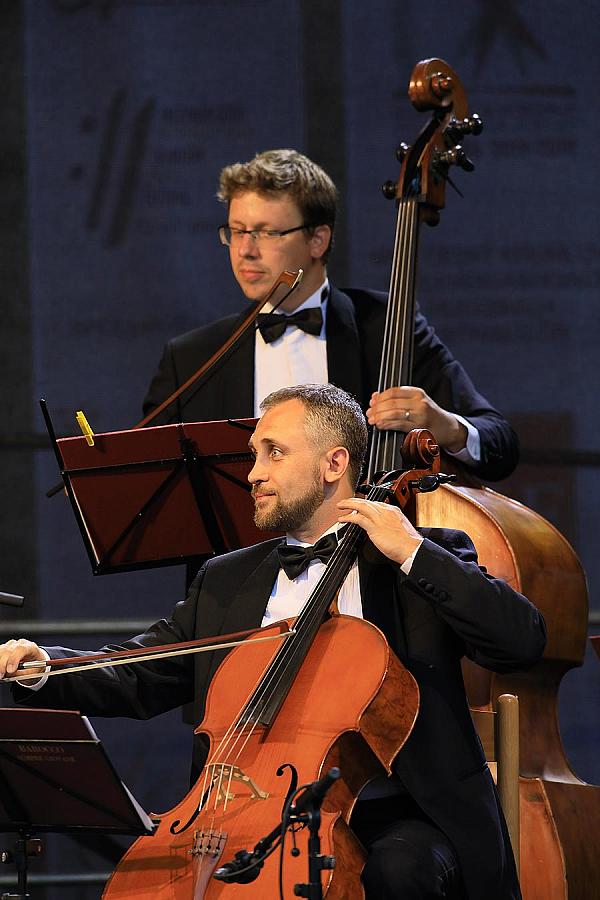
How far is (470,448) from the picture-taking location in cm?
285

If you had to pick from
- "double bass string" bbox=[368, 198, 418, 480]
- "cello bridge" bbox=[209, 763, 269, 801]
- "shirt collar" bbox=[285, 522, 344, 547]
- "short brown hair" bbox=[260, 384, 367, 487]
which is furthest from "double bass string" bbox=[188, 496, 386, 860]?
"double bass string" bbox=[368, 198, 418, 480]

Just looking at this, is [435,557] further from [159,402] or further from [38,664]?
[159,402]

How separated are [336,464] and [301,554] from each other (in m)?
0.18

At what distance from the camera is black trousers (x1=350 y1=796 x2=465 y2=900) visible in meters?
1.87

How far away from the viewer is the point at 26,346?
3.91m

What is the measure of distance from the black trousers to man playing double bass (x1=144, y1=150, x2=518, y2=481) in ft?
3.53

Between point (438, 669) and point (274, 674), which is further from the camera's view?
point (438, 669)

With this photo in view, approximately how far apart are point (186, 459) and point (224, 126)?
70.3 inches

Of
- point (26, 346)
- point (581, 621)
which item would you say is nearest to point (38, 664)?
point (581, 621)

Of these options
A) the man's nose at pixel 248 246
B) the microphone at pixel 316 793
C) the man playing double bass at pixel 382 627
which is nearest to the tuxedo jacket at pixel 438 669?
the man playing double bass at pixel 382 627

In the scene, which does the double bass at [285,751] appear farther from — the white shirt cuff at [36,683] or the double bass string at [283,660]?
the white shirt cuff at [36,683]

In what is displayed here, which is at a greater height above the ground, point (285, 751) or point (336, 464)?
point (336, 464)

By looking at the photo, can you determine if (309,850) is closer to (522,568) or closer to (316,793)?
(316,793)

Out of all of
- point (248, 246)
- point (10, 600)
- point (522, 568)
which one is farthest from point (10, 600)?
point (248, 246)
